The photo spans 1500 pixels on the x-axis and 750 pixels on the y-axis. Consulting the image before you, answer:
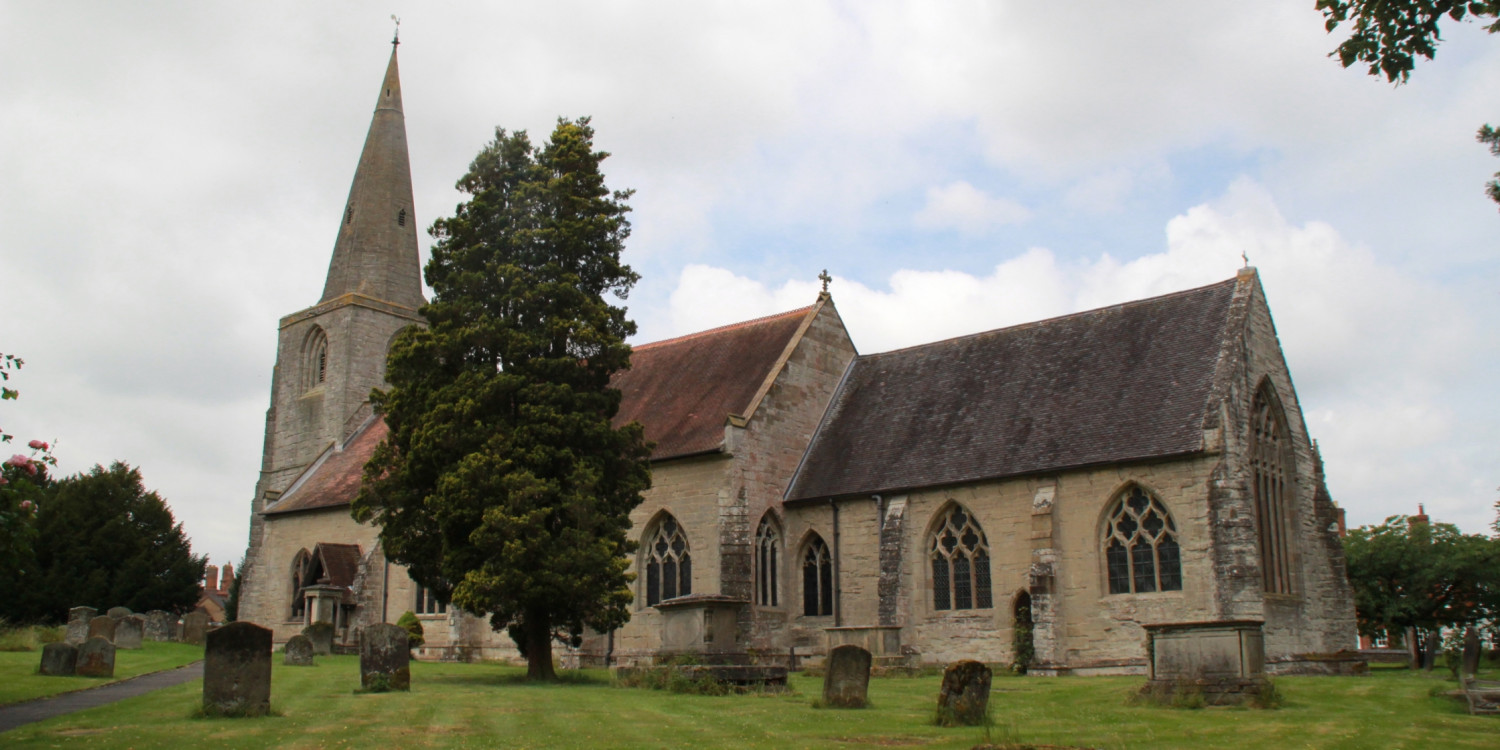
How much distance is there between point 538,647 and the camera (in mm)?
21672

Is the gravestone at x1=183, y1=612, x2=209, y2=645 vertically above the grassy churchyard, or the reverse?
the gravestone at x1=183, y1=612, x2=209, y2=645

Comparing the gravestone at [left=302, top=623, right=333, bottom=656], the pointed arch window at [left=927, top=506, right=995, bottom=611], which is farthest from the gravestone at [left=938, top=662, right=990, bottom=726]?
the gravestone at [left=302, top=623, right=333, bottom=656]

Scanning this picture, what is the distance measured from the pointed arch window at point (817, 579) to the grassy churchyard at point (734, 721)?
9531mm

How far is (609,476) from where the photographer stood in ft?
75.6

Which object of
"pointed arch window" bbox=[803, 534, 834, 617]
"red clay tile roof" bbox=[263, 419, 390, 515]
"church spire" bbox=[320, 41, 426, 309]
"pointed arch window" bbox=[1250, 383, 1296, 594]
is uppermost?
"church spire" bbox=[320, 41, 426, 309]

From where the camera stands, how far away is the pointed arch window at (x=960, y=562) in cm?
2553

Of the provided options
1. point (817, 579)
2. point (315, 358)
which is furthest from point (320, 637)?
point (315, 358)

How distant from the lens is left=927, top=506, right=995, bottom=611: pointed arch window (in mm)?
25531

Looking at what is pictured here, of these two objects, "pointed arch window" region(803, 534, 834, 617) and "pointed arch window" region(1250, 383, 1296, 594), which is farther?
"pointed arch window" region(803, 534, 834, 617)

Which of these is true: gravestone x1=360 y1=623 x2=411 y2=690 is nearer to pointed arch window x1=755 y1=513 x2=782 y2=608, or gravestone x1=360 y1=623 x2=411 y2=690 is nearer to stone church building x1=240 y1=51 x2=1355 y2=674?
stone church building x1=240 y1=51 x2=1355 y2=674

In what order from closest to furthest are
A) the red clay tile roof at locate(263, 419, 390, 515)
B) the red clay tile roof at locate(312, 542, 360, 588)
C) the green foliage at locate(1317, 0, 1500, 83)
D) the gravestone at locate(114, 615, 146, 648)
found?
1. the green foliage at locate(1317, 0, 1500, 83)
2. the gravestone at locate(114, 615, 146, 648)
3. the red clay tile roof at locate(312, 542, 360, 588)
4. the red clay tile roof at locate(263, 419, 390, 515)

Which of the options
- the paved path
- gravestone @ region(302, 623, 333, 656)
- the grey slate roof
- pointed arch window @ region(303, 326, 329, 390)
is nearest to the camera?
the paved path

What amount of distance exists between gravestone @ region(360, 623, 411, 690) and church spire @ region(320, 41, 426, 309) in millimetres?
30131

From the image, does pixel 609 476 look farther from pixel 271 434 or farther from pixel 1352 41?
pixel 271 434
